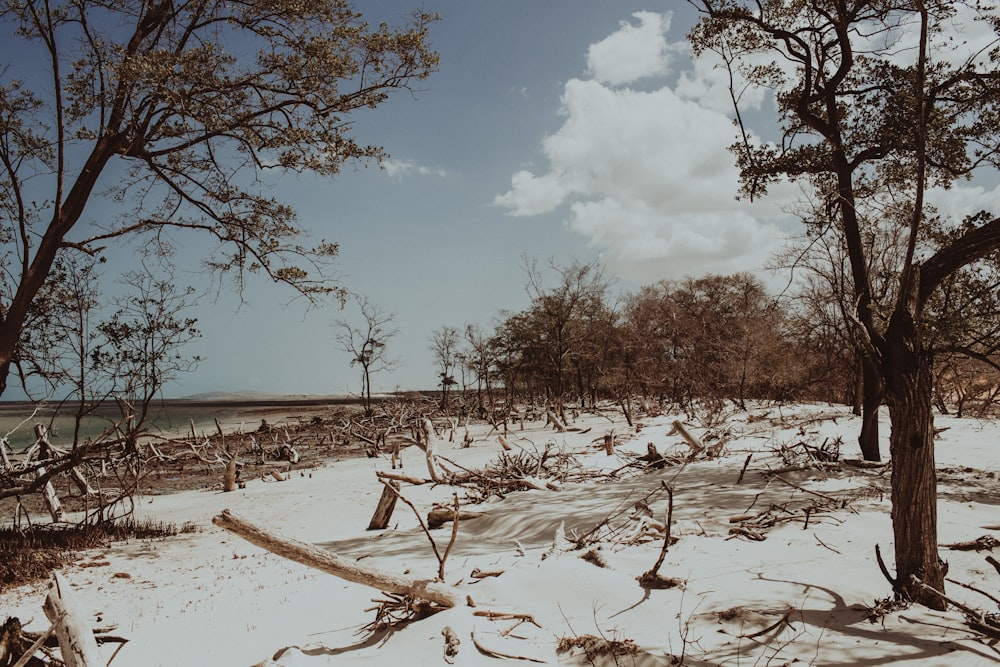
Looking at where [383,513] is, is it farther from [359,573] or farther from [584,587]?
[584,587]

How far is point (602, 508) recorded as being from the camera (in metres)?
8.59

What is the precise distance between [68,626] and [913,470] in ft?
19.2

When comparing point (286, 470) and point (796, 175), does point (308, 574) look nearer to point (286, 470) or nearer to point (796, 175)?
point (796, 175)

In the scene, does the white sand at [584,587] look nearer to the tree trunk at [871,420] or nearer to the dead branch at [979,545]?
the dead branch at [979,545]

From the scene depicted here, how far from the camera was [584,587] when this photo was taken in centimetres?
488

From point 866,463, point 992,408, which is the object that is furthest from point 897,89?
point 992,408

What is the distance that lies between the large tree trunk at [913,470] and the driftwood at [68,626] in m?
5.59

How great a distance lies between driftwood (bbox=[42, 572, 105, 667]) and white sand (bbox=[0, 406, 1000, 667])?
107cm

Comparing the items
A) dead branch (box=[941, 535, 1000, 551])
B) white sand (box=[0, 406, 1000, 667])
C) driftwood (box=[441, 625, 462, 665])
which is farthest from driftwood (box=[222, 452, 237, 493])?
dead branch (box=[941, 535, 1000, 551])

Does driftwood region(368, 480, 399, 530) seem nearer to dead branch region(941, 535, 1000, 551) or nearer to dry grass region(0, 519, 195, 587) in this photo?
dry grass region(0, 519, 195, 587)

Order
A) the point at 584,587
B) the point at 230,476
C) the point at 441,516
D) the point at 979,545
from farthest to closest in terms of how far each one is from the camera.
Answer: the point at 230,476, the point at 441,516, the point at 979,545, the point at 584,587

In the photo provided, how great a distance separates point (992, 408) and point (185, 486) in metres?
28.9

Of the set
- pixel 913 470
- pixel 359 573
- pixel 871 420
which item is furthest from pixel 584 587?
pixel 871 420

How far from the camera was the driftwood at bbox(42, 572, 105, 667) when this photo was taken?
3.13 m
